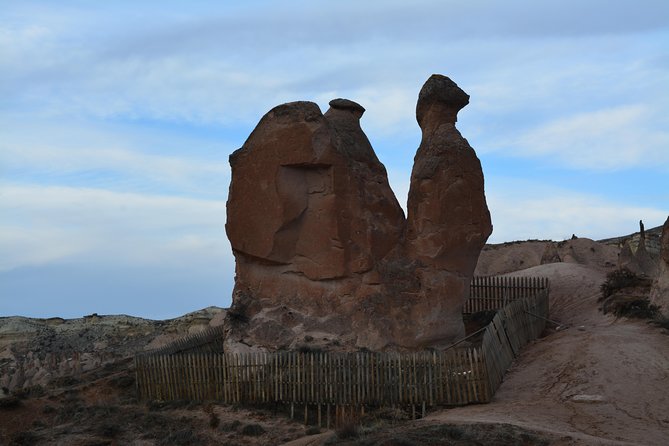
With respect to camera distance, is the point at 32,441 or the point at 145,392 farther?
the point at 145,392

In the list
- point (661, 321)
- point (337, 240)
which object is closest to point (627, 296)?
point (661, 321)

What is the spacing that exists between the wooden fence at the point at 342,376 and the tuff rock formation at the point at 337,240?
121 cm

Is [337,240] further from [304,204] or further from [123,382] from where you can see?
[123,382]

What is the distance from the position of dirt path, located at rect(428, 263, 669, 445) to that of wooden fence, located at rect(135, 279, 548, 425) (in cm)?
54

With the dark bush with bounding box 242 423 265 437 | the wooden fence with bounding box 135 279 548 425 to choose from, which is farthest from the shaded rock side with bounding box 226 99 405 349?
the dark bush with bounding box 242 423 265 437

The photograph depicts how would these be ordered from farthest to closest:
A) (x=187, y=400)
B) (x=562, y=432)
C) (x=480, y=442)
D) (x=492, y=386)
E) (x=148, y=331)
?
(x=148, y=331)
(x=187, y=400)
(x=492, y=386)
(x=562, y=432)
(x=480, y=442)

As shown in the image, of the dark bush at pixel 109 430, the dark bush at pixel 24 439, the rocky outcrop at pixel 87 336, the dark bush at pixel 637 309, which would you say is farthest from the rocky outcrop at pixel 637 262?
the dark bush at pixel 24 439

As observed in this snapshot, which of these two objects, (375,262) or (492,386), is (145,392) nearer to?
(375,262)

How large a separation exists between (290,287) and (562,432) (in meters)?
8.91

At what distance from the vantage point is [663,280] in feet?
74.9

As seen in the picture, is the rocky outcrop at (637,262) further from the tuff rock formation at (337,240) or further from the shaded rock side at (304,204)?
the shaded rock side at (304,204)

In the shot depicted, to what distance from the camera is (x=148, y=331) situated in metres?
47.6

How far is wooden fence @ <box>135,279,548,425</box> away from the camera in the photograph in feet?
51.9

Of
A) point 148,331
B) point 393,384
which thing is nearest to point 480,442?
point 393,384
